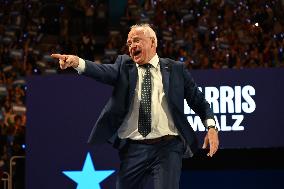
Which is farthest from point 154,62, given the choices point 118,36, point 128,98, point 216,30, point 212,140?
point 118,36

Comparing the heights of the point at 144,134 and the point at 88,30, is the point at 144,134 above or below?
below

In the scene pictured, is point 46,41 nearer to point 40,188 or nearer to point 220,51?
point 220,51

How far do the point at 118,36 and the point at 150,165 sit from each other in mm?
7079

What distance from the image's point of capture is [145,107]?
3955 mm

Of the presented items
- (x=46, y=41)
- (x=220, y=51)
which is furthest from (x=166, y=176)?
(x=46, y=41)

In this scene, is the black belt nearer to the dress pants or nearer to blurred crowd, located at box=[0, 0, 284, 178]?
the dress pants

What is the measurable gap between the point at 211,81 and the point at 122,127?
Answer: 241cm

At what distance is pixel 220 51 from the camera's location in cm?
946

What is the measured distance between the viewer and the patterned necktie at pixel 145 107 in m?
3.90

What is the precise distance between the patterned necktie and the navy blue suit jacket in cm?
7

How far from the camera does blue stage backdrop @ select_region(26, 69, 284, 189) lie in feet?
20.2

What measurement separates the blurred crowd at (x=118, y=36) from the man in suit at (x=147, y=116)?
3.83 meters

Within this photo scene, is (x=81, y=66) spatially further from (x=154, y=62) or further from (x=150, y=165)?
(x=150, y=165)

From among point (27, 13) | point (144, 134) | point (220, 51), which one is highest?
point (27, 13)
